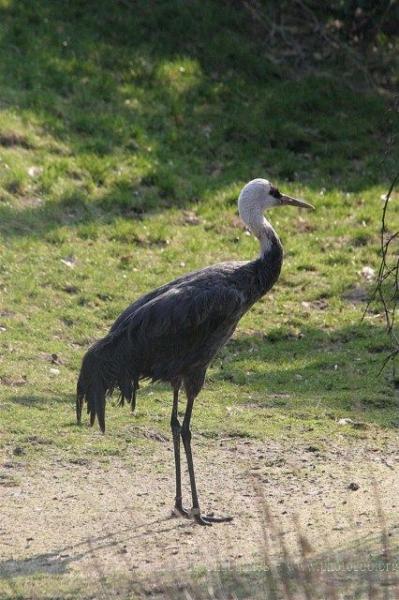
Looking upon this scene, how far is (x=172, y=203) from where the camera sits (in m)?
15.0

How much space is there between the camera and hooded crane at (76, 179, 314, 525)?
8.52 m

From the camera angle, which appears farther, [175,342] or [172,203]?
[172,203]

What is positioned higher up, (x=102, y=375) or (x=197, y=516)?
(x=102, y=375)

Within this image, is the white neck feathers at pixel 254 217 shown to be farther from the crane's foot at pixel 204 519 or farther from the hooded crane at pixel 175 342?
the crane's foot at pixel 204 519

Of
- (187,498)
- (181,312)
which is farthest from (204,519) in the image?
(181,312)

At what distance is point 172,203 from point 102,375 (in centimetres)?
668

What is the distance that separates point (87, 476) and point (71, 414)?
1.23 m

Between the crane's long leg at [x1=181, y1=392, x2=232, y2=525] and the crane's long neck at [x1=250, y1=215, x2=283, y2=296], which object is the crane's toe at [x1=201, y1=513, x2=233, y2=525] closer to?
the crane's long leg at [x1=181, y1=392, x2=232, y2=525]

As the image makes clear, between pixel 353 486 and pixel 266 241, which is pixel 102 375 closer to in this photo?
pixel 266 241

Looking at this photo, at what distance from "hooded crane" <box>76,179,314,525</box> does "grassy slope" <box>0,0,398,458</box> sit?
100 centimetres

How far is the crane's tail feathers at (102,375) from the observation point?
849 cm

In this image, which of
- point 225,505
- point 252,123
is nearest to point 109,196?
point 252,123

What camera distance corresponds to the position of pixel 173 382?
8.87m

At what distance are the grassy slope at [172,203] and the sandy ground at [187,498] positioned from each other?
429mm
